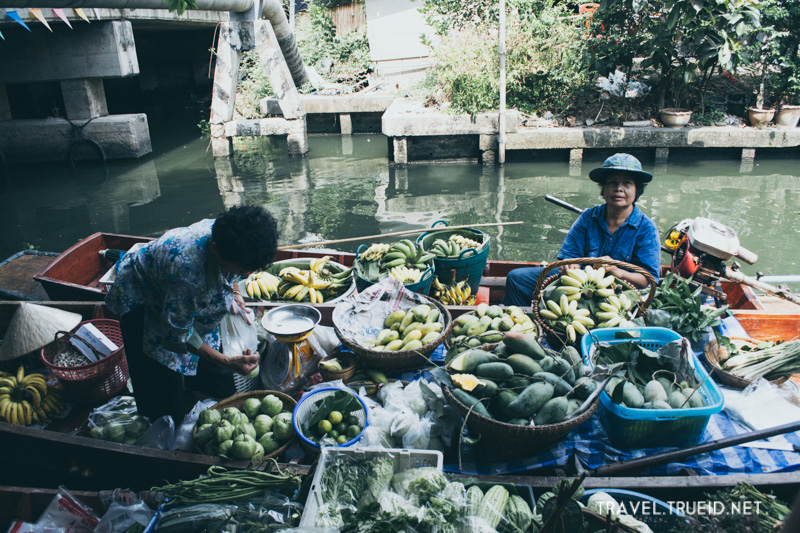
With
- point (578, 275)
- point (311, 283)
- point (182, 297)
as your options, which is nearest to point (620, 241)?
point (578, 275)

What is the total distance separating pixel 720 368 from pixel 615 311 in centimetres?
59

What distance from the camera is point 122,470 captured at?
2541 millimetres

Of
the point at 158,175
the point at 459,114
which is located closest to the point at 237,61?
the point at 158,175

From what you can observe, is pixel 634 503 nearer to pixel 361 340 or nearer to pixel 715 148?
pixel 361 340

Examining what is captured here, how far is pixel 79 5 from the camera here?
113 inches

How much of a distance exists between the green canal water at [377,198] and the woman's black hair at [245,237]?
5.03 meters

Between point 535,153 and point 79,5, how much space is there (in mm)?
9111

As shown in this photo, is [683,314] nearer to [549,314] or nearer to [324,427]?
[549,314]

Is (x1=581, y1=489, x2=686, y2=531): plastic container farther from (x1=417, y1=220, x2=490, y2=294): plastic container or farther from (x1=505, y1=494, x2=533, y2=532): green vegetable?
(x1=417, y1=220, x2=490, y2=294): plastic container

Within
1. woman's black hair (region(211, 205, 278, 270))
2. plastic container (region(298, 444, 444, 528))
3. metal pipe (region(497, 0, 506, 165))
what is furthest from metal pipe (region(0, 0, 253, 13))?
metal pipe (region(497, 0, 506, 165))

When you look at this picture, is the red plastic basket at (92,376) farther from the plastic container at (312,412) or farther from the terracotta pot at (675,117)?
the terracotta pot at (675,117)

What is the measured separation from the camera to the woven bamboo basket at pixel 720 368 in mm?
2668

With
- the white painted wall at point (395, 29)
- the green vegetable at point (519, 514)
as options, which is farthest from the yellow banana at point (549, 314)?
the white painted wall at point (395, 29)

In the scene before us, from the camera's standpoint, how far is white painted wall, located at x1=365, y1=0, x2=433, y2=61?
1554 cm
